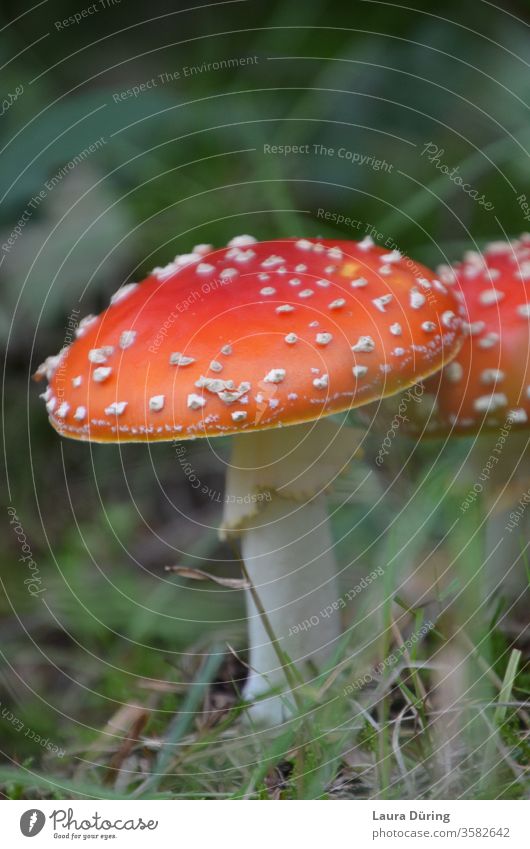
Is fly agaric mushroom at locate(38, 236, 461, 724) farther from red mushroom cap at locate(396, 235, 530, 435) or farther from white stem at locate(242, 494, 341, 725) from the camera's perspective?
red mushroom cap at locate(396, 235, 530, 435)

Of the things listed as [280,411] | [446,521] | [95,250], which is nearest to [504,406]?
[446,521]

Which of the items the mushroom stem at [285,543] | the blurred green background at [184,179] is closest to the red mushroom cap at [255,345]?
the mushroom stem at [285,543]

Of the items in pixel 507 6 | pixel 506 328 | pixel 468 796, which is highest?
pixel 507 6

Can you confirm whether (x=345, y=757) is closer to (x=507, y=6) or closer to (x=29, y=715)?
(x=29, y=715)

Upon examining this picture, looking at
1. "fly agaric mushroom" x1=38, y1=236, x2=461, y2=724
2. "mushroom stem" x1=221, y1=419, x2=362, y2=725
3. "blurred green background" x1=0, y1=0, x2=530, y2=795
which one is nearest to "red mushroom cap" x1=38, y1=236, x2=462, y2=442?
"fly agaric mushroom" x1=38, y1=236, x2=461, y2=724

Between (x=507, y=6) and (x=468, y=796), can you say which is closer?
(x=468, y=796)
